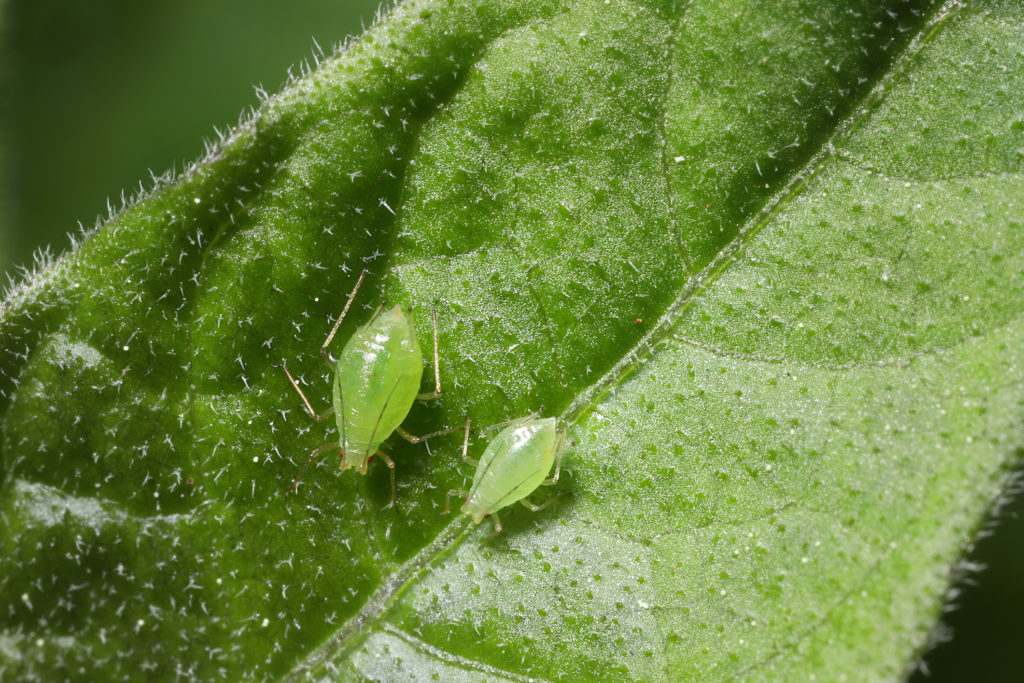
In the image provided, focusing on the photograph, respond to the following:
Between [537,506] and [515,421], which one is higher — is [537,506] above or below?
below

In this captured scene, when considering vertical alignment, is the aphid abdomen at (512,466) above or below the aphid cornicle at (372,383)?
below

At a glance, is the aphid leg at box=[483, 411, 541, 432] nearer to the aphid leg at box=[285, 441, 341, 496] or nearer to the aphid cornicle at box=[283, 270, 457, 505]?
the aphid cornicle at box=[283, 270, 457, 505]

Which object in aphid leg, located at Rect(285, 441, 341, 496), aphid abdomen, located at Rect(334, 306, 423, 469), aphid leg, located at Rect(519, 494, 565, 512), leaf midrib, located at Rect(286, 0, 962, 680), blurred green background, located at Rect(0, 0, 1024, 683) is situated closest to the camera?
leaf midrib, located at Rect(286, 0, 962, 680)

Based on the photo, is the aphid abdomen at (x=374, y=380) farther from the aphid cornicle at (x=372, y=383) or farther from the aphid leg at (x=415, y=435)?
the aphid leg at (x=415, y=435)

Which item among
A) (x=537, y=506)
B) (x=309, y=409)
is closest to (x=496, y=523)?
(x=537, y=506)

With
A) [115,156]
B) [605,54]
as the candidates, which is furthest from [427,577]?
[115,156]

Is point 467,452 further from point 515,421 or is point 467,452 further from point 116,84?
point 116,84

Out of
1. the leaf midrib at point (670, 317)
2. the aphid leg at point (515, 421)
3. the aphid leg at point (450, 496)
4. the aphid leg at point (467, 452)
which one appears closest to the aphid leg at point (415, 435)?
the aphid leg at point (467, 452)

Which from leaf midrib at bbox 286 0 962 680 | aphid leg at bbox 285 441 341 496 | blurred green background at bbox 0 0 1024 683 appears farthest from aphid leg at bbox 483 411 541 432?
blurred green background at bbox 0 0 1024 683
